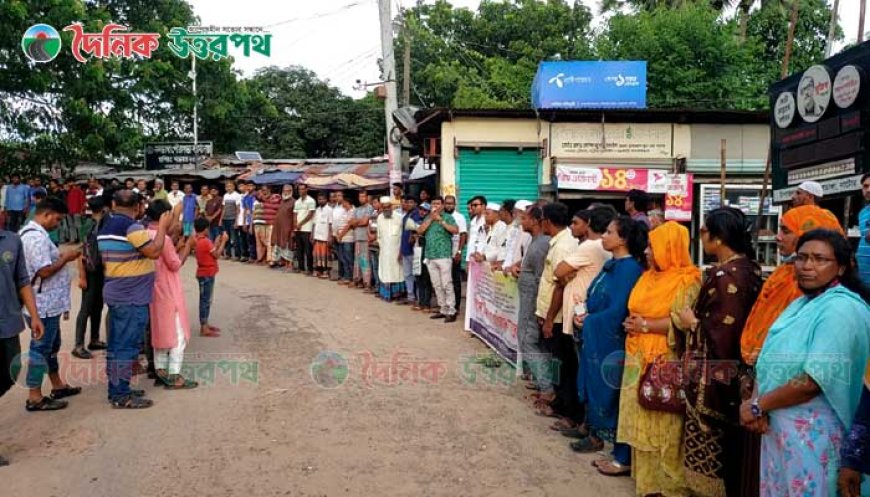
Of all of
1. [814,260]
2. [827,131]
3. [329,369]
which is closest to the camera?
[814,260]

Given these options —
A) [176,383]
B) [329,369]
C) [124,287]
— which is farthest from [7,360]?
[329,369]

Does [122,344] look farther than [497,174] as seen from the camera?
No

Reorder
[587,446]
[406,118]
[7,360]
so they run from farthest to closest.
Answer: [406,118] < [587,446] < [7,360]

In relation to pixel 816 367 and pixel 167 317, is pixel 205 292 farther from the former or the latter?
pixel 816 367

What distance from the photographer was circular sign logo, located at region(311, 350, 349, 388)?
648cm

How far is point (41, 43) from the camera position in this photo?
16297mm

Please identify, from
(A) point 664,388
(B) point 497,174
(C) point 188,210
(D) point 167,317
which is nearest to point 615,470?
(A) point 664,388

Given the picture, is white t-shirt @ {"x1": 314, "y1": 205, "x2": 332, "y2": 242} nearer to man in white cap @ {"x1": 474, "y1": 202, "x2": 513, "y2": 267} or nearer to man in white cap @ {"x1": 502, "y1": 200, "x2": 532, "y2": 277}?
man in white cap @ {"x1": 474, "y1": 202, "x2": 513, "y2": 267}

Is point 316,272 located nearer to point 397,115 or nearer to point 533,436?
point 397,115

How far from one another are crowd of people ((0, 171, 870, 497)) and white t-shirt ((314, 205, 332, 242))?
5.17 m

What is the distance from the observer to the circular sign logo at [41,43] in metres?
16.0

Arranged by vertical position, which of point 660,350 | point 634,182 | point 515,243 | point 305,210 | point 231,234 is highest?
point 634,182

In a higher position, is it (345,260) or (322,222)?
(322,222)

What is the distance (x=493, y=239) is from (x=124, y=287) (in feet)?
13.7
